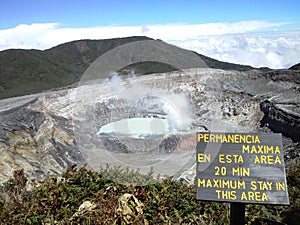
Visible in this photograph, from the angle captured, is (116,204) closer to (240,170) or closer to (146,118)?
(146,118)

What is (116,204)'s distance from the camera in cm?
517

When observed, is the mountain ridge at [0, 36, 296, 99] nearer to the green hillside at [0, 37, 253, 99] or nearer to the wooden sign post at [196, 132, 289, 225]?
the green hillside at [0, 37, 253, 99]

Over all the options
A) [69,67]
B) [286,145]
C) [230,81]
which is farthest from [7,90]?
[286,145]

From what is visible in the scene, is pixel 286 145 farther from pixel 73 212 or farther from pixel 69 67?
pixel 69 67

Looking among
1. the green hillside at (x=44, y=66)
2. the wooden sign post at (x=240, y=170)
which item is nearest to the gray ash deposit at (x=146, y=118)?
the wooden sign post at (x=240, y=170)

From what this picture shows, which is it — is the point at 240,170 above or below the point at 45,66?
below

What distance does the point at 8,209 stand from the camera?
541cm

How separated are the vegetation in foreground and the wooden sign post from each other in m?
1.12

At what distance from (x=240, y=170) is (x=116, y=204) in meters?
2.18

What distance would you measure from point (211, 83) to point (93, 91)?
857cm

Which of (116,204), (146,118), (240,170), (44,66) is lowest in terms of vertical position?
(116,204)

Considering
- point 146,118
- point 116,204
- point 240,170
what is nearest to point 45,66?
point 146,118

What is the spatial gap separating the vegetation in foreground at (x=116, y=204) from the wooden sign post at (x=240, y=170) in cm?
112

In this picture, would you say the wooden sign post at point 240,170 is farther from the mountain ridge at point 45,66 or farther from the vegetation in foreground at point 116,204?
the mountain ridge at point 45,66
